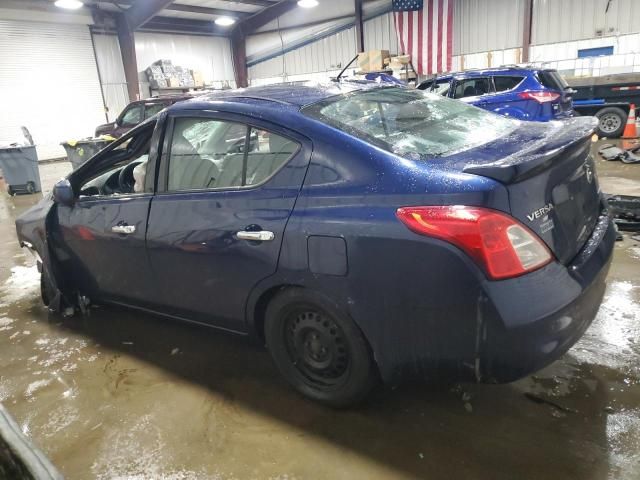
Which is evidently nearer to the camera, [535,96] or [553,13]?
[535,96]

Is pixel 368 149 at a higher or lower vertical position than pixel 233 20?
lower

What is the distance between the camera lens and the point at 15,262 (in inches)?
205

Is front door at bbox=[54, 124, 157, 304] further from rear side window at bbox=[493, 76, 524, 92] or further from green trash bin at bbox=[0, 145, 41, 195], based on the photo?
green trash bin at bbox=[0, 145, 41, 195]

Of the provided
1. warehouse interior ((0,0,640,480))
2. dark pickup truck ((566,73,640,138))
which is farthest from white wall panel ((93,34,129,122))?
dark pickup truck ((566,73,640,138))

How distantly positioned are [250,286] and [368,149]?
0.87 m

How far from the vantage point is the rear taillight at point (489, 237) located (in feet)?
5.43

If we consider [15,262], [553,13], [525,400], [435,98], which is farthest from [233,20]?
[525,400]

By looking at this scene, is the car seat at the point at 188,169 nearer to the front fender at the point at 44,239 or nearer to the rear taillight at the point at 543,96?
the front fender at the point at 44,239

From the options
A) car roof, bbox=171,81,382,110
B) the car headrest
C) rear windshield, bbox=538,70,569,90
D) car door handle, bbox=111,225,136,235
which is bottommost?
car door handle, bbox=111,225,136,235

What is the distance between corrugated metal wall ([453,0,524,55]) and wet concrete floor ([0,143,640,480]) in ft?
43.0

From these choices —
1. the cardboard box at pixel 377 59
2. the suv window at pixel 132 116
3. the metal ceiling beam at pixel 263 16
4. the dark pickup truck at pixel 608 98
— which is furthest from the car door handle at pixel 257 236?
the metal ceiling beam at pixel 263 16

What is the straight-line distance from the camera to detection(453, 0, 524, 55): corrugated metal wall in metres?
13.8

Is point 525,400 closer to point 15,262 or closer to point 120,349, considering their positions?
point 120,349

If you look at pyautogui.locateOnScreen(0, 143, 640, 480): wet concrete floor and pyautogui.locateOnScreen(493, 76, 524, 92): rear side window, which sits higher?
pyautogui.locateOnScreen(493, 76, 524, 92): rear side window
